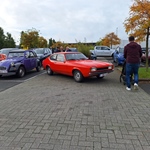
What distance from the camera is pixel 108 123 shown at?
3875 millimetres

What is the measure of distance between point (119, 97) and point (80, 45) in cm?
1415

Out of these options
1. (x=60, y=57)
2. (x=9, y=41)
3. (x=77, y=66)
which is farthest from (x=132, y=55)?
(x=9, y=41)

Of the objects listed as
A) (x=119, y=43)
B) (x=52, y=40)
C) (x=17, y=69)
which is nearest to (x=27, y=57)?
(x=17, y=69)

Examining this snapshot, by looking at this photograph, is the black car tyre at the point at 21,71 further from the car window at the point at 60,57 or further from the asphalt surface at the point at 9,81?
the car window at the point at 60,57

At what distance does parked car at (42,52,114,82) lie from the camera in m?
8.07

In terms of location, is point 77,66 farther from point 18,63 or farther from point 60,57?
point 18,63

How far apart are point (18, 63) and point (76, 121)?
765 cm

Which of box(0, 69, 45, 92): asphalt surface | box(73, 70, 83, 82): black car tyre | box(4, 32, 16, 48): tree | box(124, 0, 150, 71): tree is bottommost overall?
box(0, 69, 45, 92): asphalt surface

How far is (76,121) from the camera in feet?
13.1

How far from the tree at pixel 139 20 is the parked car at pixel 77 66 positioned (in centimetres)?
241

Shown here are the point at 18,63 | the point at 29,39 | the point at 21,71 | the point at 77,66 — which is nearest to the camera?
the point at 77,66

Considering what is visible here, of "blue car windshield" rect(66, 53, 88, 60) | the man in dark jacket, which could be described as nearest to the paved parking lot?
the man in dark jacket

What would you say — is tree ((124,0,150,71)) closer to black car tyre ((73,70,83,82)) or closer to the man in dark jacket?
the man in dark jacket

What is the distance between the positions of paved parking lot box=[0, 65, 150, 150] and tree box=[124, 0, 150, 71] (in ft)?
13.8
